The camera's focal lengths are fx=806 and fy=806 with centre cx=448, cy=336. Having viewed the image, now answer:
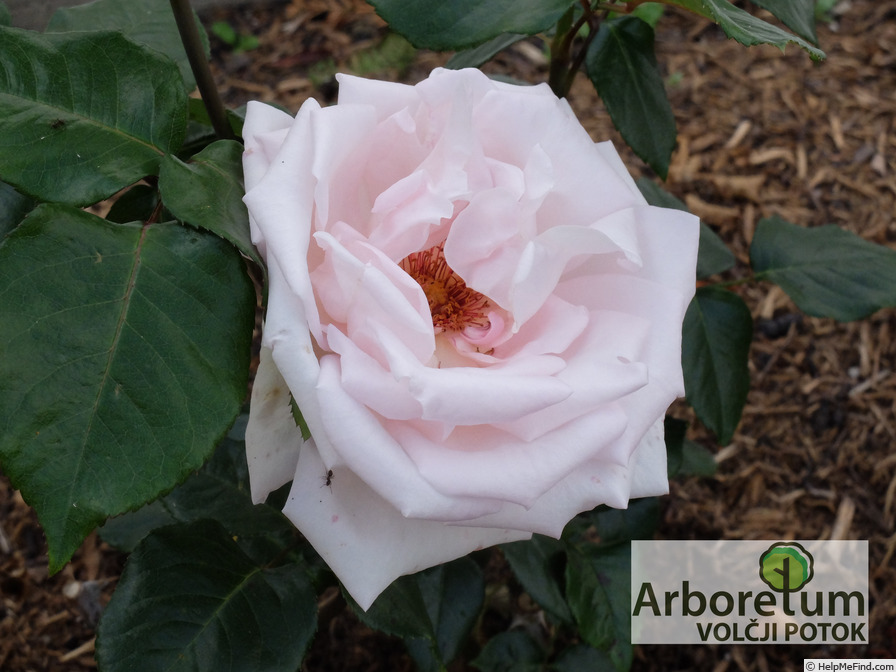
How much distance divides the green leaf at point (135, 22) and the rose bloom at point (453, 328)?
27cm

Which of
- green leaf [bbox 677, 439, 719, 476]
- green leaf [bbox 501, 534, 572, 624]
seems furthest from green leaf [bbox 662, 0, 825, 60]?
green leaf [bbox 677, 439, 719, 476]

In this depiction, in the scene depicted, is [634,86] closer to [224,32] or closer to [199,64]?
[199,64]

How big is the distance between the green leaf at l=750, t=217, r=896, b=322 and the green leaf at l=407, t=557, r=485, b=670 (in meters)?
0.61

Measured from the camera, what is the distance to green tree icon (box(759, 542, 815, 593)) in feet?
4.53

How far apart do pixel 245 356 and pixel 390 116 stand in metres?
0.23

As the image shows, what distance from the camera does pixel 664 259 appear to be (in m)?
0.71

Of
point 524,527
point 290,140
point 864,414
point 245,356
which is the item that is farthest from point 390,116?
point 864,414

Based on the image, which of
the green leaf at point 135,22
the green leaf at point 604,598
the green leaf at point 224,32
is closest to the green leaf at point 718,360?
the green leaf at point 604,598

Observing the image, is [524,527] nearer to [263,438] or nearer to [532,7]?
[263,438]

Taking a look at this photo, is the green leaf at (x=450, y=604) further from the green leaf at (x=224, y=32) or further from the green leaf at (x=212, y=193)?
the green leaf at (x=224, y=32)

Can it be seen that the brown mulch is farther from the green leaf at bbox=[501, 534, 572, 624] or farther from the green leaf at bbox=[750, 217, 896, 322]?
the green leaf at bbox=[750, 217, 896, 322]

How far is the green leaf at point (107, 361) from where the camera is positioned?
0.56 meters

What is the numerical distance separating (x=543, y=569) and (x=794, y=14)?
0.76 m

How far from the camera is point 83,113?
0.68 m
